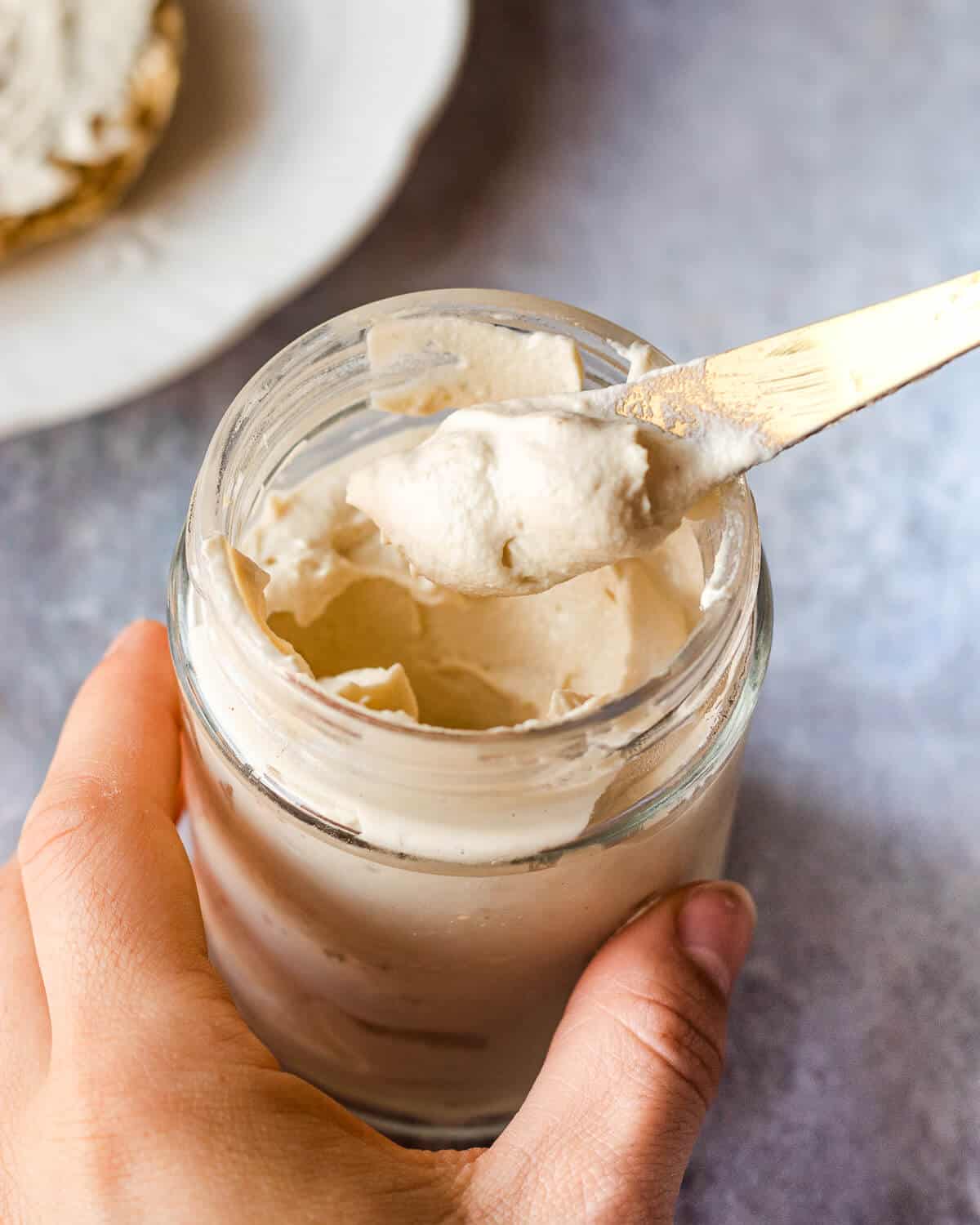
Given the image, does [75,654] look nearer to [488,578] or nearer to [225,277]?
[225,277]

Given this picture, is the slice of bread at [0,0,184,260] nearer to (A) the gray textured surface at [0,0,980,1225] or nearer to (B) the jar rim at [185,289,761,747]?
(A) the gray textured surface at [0,0,980,1225]

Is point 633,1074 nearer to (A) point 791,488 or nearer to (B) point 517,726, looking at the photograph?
(B) point 517,726

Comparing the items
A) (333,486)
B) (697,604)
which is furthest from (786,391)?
(333,486)

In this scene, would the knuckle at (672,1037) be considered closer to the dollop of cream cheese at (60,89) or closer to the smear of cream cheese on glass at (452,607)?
the smear of cream cheese on glass at (452,607)

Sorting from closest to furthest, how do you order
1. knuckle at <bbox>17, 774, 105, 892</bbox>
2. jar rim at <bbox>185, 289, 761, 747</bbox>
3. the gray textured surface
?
jar rim at <bbox>185, 289, 761, 747</bbox>, knuckle at <bbox>17, 774, 105, 892</bbox>, the gray textured surface

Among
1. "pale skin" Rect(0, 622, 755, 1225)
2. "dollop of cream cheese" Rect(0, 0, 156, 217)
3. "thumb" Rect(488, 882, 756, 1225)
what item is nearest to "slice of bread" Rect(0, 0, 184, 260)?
"dollop of cream cheese" Rect(0, 0, 156, 217)

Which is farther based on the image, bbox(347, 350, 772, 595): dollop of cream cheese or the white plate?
the white plate


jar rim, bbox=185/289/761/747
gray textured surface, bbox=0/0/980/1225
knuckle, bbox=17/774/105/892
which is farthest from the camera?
gray textured surface, bbox=0/0/980/1225
